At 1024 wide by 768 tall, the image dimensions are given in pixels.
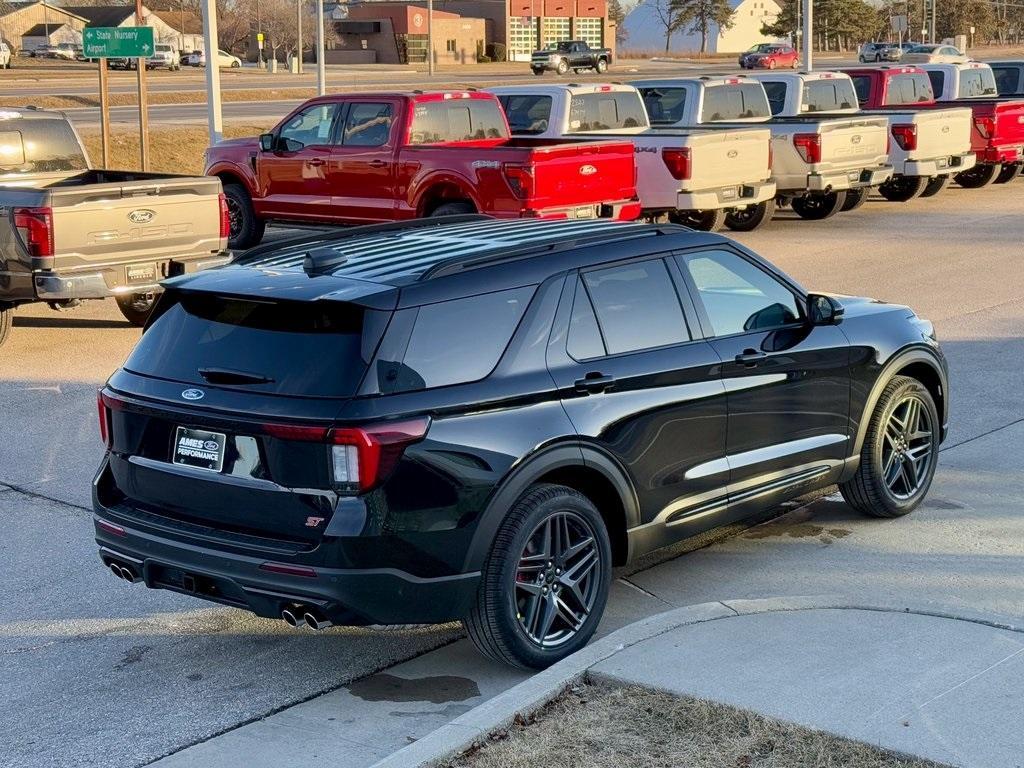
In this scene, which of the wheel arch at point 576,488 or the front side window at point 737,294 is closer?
the wheel arch at point 576,488

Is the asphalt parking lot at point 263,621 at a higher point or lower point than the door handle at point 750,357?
lower

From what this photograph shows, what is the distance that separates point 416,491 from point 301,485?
39 centimetres

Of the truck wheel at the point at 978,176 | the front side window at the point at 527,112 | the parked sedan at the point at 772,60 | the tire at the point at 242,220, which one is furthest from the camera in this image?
the parked sedan at the point at 772,60

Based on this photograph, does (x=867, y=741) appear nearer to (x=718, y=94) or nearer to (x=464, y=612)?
(x=464, y=612)

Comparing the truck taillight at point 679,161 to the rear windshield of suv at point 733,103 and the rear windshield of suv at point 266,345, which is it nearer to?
the rear windshield of suv at point 733,103

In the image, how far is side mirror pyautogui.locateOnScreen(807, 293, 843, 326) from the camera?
6.77 meters

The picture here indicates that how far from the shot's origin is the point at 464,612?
5328 mm

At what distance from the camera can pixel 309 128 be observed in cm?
1809

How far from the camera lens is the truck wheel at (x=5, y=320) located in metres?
12.4

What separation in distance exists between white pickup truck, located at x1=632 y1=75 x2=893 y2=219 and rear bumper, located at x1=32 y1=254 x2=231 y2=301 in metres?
9.65

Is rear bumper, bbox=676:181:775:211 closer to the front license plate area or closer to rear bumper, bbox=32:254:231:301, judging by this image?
rear bumper, bbox=32:254:231:301

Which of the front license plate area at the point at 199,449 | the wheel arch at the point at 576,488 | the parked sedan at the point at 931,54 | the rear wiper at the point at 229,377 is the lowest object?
the wheel arch at the point at 576,488

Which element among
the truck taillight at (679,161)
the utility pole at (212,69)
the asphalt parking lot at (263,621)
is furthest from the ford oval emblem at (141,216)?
the utility pole at (212,69)

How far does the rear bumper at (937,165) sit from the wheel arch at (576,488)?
59.7 ft
